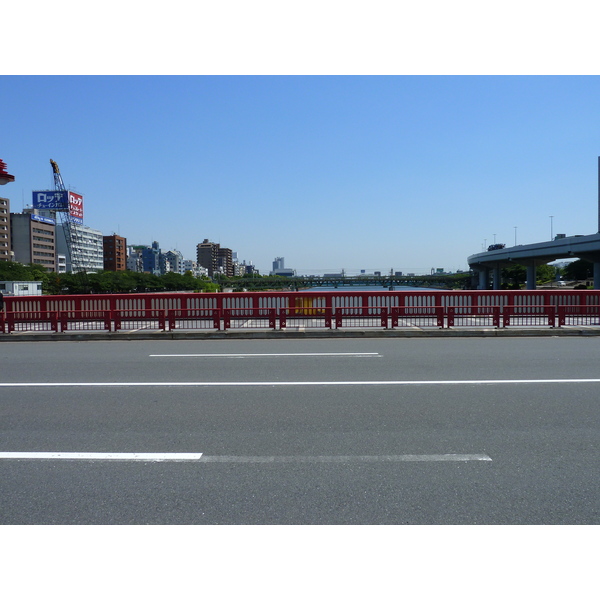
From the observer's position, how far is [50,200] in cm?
14800

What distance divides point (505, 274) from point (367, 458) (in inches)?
5915

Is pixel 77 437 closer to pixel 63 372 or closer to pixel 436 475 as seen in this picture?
pixel 436 475

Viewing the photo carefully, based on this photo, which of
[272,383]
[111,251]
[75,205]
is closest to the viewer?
[272,383]

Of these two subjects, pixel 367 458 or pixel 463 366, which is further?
pixel 463 366

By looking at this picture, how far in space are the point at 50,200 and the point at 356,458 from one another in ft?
544

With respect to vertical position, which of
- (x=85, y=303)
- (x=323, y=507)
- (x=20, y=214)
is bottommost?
(x=323, y=507)

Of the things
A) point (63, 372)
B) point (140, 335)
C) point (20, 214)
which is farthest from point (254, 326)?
point (20, 214)

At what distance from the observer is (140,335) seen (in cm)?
1667

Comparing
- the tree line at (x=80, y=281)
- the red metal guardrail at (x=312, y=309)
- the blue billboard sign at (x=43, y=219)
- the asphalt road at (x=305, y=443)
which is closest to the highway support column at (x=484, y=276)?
the tree line at (x=80, y=281)

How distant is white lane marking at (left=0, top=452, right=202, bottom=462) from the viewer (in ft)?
16.8

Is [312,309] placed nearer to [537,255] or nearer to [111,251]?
[537,255]

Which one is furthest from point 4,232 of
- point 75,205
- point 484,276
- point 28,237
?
point 484,276

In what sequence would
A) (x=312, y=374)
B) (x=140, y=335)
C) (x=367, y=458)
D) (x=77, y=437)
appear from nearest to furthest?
(x=367, y=458) < (x=77, y=437) < (x=312, y=374) < (x=140, y=335)

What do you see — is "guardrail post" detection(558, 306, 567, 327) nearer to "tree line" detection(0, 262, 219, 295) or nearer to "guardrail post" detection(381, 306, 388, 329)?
"guardrail post" detection(381, 306, 388, 329)
